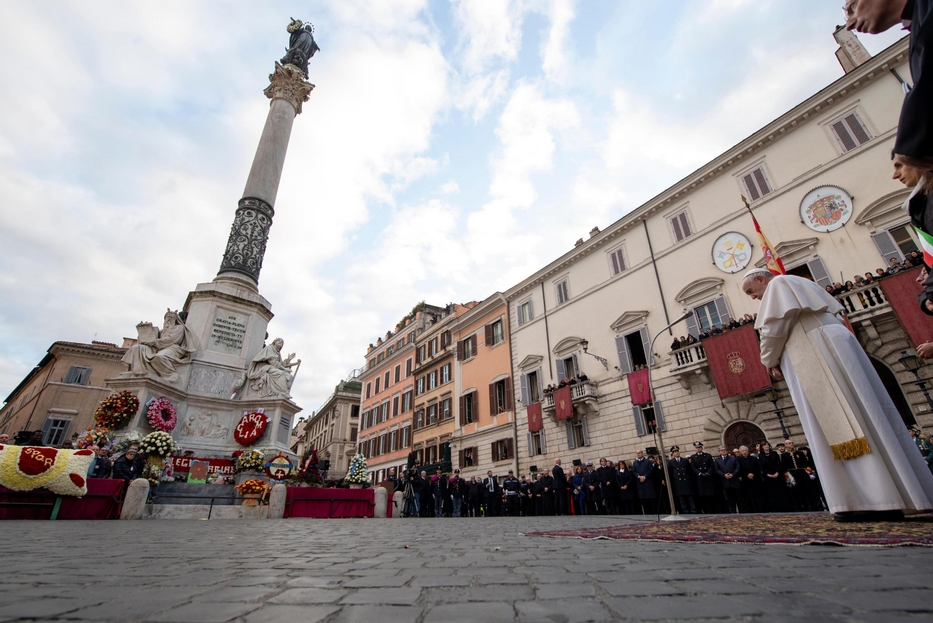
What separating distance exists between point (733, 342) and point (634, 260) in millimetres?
6936

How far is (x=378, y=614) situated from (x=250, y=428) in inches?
484

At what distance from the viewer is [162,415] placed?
1104cm

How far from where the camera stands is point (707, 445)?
16.4m

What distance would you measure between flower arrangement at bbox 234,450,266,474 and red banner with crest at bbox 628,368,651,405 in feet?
46.8

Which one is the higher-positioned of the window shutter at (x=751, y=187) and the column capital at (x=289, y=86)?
the column capital at (x=289, y=86)

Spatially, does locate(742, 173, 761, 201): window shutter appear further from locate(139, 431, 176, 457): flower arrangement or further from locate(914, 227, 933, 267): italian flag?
locate(139, 431, 176, 457): flower arrangement

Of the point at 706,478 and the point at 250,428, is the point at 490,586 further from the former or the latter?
the point at 706,478

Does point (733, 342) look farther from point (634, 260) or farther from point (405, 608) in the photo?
point (405, 608)

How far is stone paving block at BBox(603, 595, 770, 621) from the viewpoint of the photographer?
4.54ft

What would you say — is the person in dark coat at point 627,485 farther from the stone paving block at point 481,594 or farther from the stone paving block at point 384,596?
the stone paving block at point 384,596

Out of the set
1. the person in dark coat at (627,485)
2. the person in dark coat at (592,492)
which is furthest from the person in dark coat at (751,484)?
the person in dark coat at (592,492)

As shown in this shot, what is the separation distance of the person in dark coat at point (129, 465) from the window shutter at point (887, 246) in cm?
2124

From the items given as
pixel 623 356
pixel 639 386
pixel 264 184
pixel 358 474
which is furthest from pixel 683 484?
pixel 264 184

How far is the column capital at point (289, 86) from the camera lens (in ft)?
60.0
